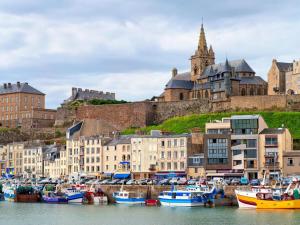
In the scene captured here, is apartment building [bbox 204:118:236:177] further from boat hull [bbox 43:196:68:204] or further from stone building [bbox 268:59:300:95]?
stone building [bbox 268:59:300:95]

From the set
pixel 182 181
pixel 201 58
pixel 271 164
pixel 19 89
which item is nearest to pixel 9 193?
pixel 182 181

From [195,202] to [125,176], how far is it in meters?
17.2

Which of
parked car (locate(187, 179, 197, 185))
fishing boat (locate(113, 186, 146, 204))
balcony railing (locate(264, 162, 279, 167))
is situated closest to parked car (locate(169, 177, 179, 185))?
parked car (locate(187, 179, 197, 185))

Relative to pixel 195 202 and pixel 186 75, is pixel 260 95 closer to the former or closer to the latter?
pixel 186 75

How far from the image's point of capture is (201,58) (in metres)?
131

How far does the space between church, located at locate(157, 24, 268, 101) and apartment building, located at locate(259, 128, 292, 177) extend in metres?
34.4

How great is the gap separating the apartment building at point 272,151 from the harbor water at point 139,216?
45.0 feet

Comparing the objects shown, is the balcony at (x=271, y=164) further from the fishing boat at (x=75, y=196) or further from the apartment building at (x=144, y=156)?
the fishing boat at (x=75, y=196)

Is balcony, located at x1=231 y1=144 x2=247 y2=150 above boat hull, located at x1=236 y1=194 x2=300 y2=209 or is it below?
above

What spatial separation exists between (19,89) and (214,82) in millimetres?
39506

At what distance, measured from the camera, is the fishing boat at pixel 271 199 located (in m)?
63.4

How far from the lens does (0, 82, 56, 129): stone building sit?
421 feet

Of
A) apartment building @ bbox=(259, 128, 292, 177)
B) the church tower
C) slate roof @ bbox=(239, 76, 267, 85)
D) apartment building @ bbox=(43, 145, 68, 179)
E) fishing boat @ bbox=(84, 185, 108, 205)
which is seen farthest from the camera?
the church tower

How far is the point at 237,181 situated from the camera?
234 ft
